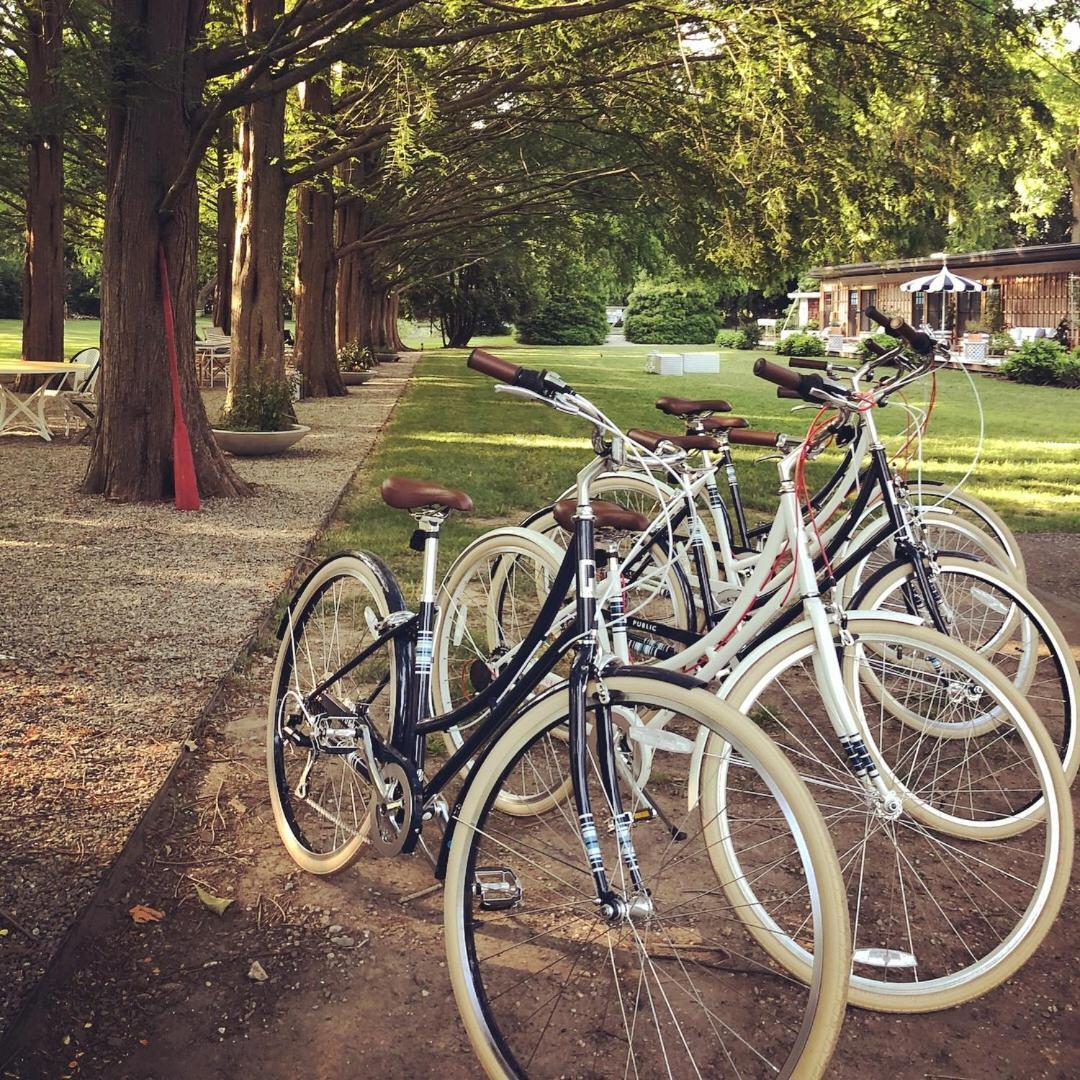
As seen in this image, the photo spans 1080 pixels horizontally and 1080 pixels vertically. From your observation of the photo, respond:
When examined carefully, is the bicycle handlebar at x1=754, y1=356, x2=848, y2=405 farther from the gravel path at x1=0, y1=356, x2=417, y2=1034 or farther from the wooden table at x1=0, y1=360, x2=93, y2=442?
the wooden table at x1=0, y1=360, x2=93, y2=442

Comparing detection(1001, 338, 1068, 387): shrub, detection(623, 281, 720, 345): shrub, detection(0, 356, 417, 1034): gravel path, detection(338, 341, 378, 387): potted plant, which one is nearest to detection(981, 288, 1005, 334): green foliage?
detection(1001, 338, 1068, 387): shrub

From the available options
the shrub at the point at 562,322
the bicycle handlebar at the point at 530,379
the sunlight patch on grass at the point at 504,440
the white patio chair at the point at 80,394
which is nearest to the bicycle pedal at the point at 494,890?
the bicycle handlebar at the point at 530,379

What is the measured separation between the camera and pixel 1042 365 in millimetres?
28469

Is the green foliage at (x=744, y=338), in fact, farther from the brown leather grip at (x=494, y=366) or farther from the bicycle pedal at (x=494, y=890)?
the bicycle pedal at (x=494, y=890)

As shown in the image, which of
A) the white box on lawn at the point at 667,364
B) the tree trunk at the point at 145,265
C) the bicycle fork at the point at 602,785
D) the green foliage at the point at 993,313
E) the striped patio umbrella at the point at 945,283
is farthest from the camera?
the green foliage at the point at 993,313

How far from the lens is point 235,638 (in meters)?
5.82

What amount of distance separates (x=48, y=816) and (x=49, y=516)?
607 centimetres

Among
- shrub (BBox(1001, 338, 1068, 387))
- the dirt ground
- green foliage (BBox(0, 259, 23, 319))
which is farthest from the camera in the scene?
green foliage (BBox(0, 259, 23, 319))

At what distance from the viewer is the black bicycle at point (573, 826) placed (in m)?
Answer: 2.48

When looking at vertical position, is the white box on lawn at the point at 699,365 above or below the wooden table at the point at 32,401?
above

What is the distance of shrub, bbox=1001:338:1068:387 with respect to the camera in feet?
92.5

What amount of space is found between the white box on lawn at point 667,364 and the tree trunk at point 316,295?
42.0 ft

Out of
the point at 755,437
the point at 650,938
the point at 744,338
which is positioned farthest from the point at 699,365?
the point at 650,938

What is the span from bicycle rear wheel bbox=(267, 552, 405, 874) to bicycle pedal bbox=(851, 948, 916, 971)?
1331 mm
